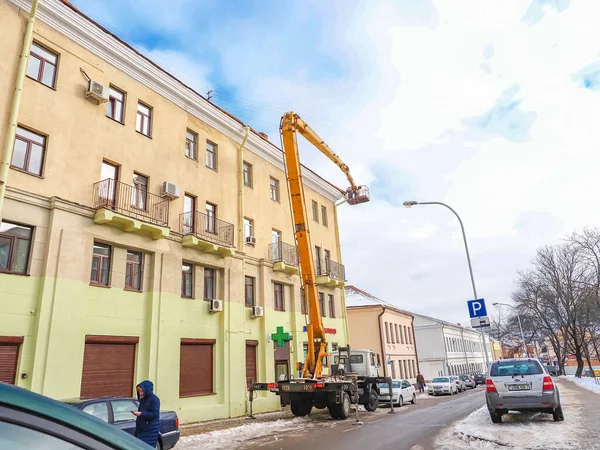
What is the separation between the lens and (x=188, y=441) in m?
13.2

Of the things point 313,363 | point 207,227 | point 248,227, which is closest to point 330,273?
point 248,227

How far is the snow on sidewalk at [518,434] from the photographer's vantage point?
10062mm

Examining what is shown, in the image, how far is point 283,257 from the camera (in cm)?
2628

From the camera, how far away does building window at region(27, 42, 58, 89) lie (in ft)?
50.9

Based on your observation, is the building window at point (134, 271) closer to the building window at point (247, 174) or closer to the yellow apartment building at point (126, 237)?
the yellow apartment building at point (126, 237)

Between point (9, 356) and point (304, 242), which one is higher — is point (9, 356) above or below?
below

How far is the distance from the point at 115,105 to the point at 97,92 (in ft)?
4.59

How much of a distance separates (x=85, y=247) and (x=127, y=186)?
317cm

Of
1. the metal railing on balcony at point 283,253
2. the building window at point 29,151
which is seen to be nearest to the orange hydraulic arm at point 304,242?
the metal railing on balcony at point 283,253

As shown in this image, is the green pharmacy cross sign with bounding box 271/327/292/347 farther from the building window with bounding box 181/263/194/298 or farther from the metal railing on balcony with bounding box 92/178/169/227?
the metal railing on balcony with bounding box 92/178/169/227

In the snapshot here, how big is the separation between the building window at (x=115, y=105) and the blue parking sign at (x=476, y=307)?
16.1m

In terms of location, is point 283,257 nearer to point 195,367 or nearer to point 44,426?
point 195,367

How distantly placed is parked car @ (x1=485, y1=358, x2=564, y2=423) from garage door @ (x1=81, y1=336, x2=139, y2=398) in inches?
492

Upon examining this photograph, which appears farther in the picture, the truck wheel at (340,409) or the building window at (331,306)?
the building window at (331,306)
